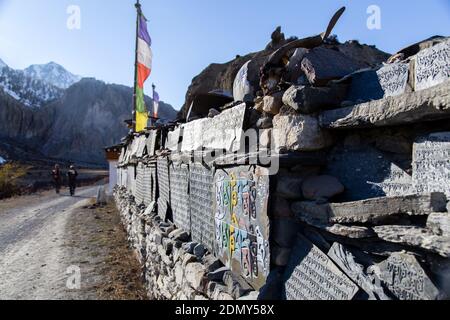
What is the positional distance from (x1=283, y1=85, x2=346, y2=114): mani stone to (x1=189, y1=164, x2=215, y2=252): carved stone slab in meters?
1.41

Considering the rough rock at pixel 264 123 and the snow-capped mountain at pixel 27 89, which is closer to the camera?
the rough rock at pixel 264 123

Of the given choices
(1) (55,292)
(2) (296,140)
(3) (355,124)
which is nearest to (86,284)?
(1) (55,292)

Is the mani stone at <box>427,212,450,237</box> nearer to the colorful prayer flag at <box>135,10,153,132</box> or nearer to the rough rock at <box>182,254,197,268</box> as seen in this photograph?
the rough rock at <box>182,254,197,268</box>

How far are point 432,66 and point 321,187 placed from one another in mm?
942

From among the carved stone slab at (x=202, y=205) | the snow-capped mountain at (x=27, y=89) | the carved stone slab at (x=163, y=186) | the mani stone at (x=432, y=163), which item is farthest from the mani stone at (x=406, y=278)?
the snow-capped mountain at (x=27, y=89)

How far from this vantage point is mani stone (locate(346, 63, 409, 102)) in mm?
1992

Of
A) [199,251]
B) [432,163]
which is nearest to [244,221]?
[199,251]

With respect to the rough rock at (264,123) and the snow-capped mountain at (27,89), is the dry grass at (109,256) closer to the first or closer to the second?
the rough rock at (264,123)

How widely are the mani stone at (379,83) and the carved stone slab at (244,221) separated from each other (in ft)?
2.67

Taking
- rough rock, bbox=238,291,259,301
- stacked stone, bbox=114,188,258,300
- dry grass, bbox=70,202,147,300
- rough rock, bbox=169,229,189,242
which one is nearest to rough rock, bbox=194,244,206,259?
stacked stone, bbox=114,188,258,300

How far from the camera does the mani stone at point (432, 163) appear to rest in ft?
5.45

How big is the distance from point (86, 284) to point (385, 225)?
5097 millimetres
